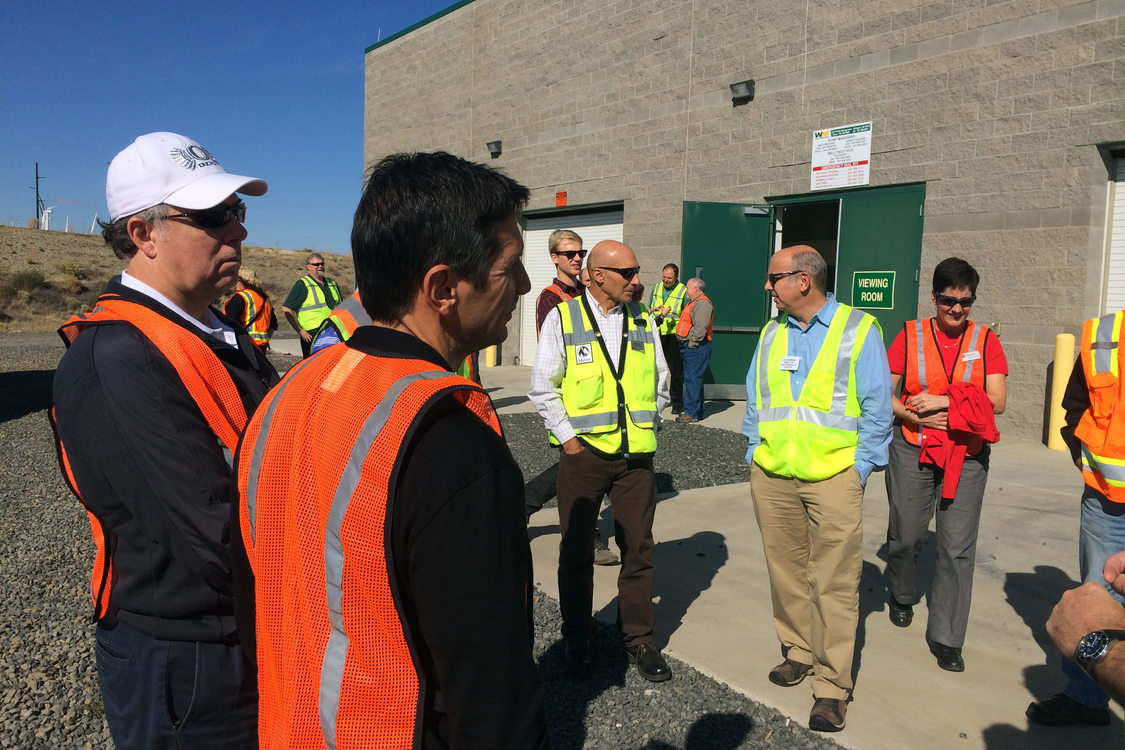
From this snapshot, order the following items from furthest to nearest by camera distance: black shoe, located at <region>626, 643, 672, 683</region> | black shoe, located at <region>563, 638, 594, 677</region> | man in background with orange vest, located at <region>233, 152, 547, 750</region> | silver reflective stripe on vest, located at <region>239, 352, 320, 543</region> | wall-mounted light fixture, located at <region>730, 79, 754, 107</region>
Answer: wall-mounted light fixture, located at <region>730, 79, 754, 107</region>
black shoe, located at <region>563, 638, 594, 677</region>
black shoe, located at <region>626, 643, 672, 683</region>
silver reflective stripe on vest, located at <region>239, 352, 320, 543</region>
man in background with orange vest, located at <region>233, 152, 547, 750</region>

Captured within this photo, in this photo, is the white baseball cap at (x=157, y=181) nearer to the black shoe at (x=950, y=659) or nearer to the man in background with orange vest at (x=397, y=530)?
the man in background with orange vest at (x=397, y=530)

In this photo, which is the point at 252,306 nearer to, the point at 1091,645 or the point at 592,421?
the point at 592,421

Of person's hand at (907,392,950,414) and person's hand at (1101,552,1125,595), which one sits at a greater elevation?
person's hand at (907,392,950,414)

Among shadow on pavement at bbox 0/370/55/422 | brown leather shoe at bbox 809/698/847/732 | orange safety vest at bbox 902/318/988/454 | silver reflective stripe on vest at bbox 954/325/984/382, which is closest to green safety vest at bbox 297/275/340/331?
shadow on pavement at bbox 0/370/55/422

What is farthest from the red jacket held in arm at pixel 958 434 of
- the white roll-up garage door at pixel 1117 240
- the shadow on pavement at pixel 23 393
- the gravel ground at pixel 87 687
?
the shadow on pavement at pixel 23 393

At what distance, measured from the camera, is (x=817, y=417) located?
3381 millimetres

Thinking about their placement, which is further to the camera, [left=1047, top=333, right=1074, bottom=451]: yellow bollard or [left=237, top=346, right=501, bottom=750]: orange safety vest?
[left=1047, top=333, right=1074, bottom=451]: yellow bollard

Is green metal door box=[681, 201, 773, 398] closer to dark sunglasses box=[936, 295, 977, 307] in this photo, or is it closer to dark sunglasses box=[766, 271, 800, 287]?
dark sunglasses box=[936, 295, 977, 307]

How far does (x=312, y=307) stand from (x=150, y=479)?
6.72 m

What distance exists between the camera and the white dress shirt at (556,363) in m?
3.80

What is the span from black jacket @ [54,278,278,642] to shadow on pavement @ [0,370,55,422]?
32.1ft

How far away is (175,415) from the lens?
1585mm

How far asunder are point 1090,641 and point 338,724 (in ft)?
4.91

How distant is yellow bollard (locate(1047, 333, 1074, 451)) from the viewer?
7.93 m
